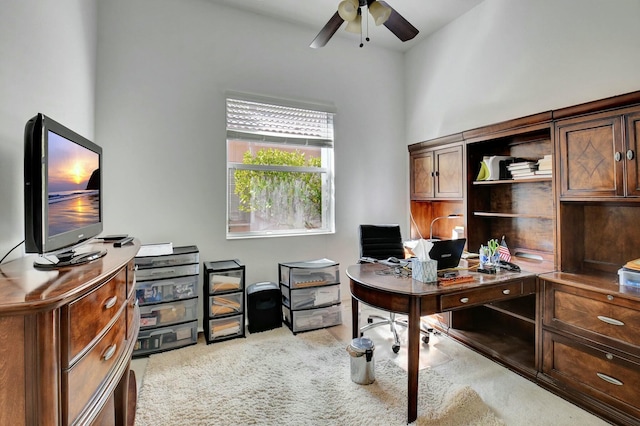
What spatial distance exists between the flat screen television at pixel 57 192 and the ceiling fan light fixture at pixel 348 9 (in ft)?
5.99

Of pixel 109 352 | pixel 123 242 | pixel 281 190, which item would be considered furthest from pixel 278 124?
pixel 109 352

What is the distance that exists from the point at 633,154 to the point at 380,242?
2.03m

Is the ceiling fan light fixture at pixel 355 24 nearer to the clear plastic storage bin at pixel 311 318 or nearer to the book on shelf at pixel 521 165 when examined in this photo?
the book on shelf at pixel 521 165

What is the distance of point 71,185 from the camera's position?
1521 mm

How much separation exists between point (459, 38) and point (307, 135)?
202 centimetres

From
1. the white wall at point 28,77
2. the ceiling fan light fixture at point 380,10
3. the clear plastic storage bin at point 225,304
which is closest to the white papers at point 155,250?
the clear plastic storage bin at point 225,304

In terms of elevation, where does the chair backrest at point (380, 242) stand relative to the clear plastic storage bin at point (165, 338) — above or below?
above

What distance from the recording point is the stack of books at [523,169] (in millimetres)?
2730

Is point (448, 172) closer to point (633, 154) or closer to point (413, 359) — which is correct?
point (633, 154)

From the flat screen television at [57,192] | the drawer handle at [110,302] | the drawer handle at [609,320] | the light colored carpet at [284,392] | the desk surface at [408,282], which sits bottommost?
the light colored carpet at [284,392]

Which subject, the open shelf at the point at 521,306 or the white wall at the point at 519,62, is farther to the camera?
the open shelf at the point at 521,306

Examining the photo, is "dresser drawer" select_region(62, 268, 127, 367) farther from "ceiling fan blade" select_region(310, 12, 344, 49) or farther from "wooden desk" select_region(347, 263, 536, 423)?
"ceiling fan blade" select_region(310, 12, 344, 49)

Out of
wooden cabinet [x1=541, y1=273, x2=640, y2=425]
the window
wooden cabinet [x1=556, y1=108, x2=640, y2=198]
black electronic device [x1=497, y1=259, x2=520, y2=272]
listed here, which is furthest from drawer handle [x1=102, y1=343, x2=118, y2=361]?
wooden cabinet [x1=556, y1=108, x2=640, y2=198]

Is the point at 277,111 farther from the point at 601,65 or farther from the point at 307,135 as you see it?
the point at 601,65
